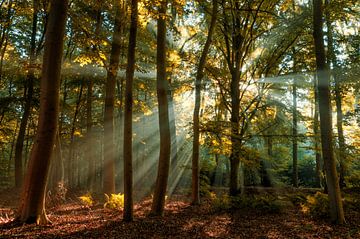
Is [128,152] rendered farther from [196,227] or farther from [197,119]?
[197,119]

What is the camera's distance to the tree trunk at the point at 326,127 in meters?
8.57

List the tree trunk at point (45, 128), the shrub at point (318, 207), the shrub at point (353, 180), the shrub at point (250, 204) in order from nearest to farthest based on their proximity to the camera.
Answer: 1. the tree trunk at point (45, 128)
2. the shrub at point (318, 207)
3. the shrub at point (250, 204)
4. the shrub at point (353, 180)

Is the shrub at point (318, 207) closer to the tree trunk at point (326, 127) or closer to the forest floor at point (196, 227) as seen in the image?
the forest floor at point (196, 227)

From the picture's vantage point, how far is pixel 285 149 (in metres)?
26.0

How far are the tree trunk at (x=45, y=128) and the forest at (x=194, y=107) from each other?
2 cm

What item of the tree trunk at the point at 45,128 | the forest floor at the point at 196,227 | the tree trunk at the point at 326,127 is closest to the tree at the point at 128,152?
the forest floor at the point at 196,227

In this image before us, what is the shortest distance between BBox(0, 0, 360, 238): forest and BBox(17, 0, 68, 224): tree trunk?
2 centimetres

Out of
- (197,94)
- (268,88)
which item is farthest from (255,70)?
(197,94)

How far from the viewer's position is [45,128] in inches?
245

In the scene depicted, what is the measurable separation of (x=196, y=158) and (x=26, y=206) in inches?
283

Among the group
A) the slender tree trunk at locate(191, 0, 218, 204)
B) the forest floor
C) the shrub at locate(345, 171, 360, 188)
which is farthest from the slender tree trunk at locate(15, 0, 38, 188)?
the shrub at locate(345, 171, 360, 188)

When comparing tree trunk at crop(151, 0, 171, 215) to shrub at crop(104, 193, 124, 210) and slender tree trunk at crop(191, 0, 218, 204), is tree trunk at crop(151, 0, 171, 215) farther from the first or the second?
slender tree trunk at crop(191, 0, 218, 204)

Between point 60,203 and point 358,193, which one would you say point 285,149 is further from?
point 60,203

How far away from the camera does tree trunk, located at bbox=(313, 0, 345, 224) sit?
8570 mm
